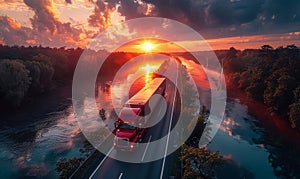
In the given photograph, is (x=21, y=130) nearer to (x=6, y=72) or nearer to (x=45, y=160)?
(x=45, y=160)

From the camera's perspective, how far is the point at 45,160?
28672 millimetres

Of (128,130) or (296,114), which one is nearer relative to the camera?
(128,130)

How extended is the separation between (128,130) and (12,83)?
1623 inches

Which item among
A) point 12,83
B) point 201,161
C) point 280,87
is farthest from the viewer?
point 12,83

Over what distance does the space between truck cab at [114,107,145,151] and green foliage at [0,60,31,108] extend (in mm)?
37846

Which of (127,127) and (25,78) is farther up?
(25,78)

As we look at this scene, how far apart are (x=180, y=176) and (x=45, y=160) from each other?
61.7 feet

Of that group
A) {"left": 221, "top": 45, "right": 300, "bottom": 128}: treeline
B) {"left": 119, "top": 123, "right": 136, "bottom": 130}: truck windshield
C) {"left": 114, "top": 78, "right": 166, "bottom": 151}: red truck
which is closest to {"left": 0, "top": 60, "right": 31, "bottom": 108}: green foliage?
{"left": 114, "top": 78, "right": 166, "bottom": 151}: red truck

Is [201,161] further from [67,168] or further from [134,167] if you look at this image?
[67,168]

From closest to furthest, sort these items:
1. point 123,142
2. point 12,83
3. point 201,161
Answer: point 201,161 < point 123,142 < point 12,83

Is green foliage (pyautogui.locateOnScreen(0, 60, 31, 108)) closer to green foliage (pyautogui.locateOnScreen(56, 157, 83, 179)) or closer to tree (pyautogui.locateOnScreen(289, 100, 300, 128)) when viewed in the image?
green foliage (pyautogui.locateOnScreen(56, 157, 83, 179))

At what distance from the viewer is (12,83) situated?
5106 centimetres

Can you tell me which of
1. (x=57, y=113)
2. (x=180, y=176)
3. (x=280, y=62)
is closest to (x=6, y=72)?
(x=57, y=113)

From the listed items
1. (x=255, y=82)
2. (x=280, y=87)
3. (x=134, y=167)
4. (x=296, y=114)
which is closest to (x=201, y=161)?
(x=134, y=167)
